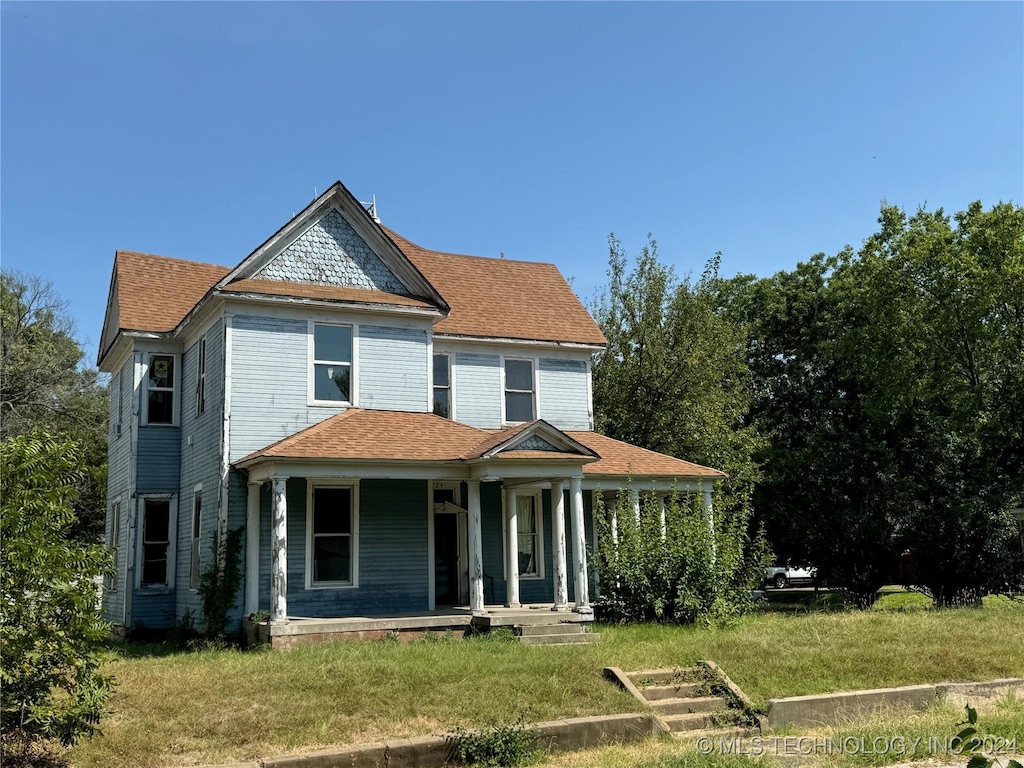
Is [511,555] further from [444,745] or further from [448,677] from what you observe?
[444,745]

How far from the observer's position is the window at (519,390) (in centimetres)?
2183

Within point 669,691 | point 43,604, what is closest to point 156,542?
point 669,691

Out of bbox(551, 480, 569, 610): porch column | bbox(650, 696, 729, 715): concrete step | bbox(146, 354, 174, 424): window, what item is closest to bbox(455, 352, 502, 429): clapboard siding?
bbox(551, 480, 569, 610): porch column

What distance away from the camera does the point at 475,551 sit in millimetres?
16859

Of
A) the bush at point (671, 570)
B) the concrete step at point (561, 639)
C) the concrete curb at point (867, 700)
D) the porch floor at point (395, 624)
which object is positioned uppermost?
the bush at point (671, 570)

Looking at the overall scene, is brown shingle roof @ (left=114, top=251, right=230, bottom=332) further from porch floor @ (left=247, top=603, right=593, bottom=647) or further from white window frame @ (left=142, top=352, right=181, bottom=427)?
porch floor @ (left=247, top=603, right=593, bottom=647)

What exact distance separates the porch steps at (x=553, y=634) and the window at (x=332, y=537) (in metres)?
3.67

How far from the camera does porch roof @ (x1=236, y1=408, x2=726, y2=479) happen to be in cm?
1598

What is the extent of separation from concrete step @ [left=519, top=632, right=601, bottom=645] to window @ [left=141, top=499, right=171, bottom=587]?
8.93 meters

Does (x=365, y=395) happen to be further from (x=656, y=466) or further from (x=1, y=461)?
(x=1, y=461)

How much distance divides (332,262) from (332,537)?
557 cm

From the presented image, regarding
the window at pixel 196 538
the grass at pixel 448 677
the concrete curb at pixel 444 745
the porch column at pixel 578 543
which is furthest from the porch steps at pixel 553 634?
A: the window at pixel 196 538

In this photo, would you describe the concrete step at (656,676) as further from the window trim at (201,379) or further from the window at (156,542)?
the window at (156,542)

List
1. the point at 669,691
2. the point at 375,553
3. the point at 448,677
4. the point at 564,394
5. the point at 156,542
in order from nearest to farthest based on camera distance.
Result: the point at 448,677 → the point at 669,691 → the point at 375,553 → the point at 156,542 → the point at 564,394
